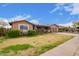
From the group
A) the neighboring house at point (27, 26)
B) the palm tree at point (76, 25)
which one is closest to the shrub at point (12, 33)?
the neighboring house at point (27, 26)

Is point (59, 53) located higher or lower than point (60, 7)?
lower

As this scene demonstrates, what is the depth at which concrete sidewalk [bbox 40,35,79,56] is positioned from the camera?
10.3ft

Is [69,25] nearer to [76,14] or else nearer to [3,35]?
[76,14]

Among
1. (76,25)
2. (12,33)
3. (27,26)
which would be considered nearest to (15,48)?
(12,33)

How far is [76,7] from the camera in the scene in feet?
10.4

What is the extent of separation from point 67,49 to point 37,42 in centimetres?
36

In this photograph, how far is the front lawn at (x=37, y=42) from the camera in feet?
10.4

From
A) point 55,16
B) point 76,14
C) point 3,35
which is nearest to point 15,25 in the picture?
point 3,35

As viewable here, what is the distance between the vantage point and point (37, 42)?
127 inches

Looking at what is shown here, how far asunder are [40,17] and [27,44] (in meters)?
0.36

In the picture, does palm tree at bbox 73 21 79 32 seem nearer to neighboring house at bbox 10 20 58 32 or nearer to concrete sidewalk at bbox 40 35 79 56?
concrete sidewalk at bbox 40 35 79 56

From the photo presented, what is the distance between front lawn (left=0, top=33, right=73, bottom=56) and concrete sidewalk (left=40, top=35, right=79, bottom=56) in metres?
0.05

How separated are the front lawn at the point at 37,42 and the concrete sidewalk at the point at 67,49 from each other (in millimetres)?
55

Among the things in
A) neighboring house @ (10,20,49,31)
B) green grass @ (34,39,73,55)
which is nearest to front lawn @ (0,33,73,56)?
green grass @ (34,39,73,55)
